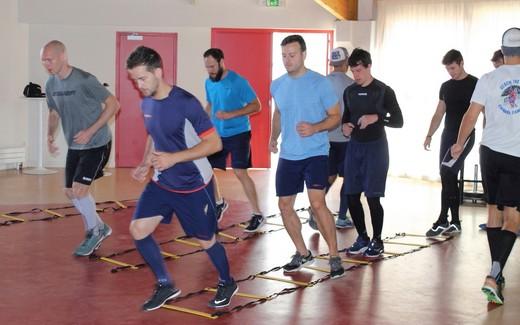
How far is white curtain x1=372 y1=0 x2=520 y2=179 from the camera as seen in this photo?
11.2 meters

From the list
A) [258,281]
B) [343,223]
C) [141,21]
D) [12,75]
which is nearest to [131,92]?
[141,21]

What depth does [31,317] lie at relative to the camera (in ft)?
15.6

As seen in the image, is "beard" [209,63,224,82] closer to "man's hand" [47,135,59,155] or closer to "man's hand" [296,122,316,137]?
"man's hand" [47,135,59,155]

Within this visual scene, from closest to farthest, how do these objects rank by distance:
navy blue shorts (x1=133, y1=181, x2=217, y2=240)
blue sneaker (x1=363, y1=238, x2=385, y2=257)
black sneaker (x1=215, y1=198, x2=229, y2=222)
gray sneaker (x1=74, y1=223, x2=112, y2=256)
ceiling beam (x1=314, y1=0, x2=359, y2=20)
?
1. navy blue shorts (x1=133, y1=181, x2=217, y2=240)
2. gray sneaker (x1=74, y1=223, x2=112, y2=256)
3. blue sneaker (x1=363, y1=238, x2=385, y2=257)
4. black sneaker (x1=215, y1=198, x2=229, y2=222)
5. ceiling beam (x1=314, y1=0, x2=359, y2=20)

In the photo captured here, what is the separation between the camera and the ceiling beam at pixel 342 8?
36.6ft

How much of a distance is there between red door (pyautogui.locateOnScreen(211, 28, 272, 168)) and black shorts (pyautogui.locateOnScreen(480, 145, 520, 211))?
24.6 ft

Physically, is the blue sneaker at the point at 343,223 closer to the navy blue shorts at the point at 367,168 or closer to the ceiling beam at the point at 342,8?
the navy blue shorts at the point at 367,168

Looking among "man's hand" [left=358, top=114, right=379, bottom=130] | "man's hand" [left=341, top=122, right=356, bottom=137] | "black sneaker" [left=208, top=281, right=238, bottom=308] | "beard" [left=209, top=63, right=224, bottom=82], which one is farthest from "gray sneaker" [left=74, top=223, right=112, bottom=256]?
"man's hand" [left=358, top=114, right=379, bottom=130]

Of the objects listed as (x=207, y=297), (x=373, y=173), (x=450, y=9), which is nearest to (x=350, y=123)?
(x=373, y=173)

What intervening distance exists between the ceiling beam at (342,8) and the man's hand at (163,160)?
6.87 meters

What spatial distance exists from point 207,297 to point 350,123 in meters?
1.97

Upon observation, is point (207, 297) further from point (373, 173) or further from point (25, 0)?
point (25, 0)

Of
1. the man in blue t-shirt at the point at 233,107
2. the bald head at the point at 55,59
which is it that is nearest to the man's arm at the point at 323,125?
the man in blue t-shirt at the point at 233,107

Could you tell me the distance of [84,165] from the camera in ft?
20.2
